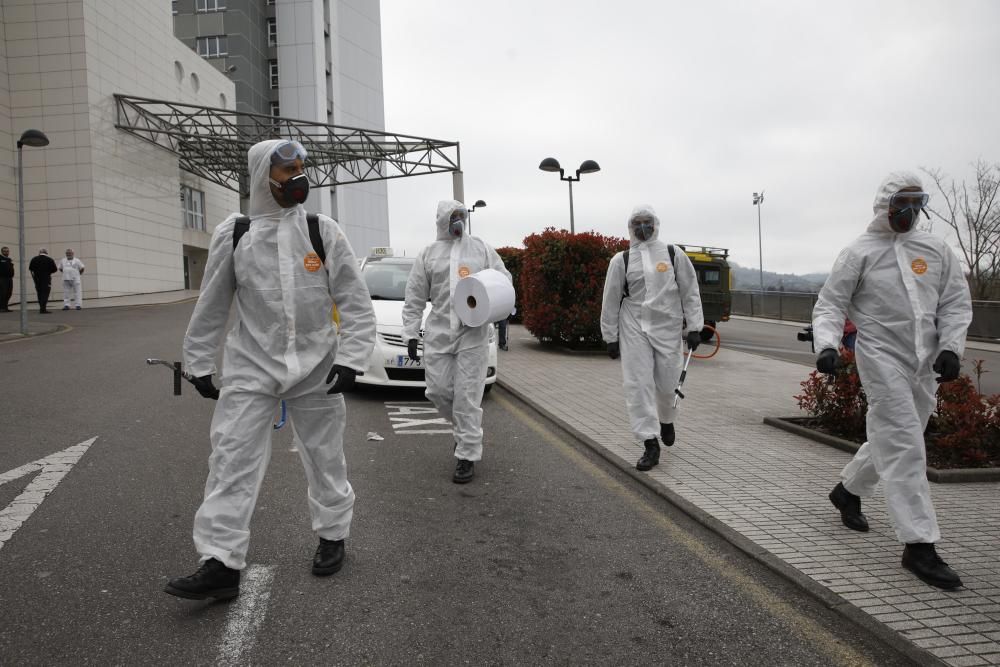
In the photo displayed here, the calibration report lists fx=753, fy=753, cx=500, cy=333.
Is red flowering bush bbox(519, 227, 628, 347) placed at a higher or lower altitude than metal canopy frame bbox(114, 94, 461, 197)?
lower

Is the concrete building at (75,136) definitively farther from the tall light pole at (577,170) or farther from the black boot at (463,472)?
the black boot at (463,472)

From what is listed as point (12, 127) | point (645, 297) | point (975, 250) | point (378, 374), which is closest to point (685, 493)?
point (645, 297)

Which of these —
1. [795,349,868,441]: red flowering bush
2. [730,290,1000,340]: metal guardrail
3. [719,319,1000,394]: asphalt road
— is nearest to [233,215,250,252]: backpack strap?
[795,349,868,441]: red flowering bush

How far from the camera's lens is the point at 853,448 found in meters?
6.11

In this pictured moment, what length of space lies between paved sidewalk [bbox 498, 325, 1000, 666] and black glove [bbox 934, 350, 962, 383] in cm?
91

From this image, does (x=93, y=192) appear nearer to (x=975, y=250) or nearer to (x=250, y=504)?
(x=250, y=504)

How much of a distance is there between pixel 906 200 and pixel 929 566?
1700 mm

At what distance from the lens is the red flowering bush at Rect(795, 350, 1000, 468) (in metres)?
5.45

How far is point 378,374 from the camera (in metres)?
8.38

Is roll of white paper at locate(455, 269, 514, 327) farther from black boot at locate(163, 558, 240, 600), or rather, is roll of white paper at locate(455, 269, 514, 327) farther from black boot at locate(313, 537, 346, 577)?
black boot at locate(163, 558, 240, 600)

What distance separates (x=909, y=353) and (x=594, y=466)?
2.60m

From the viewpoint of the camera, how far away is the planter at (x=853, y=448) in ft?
17.1

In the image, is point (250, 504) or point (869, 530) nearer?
point (250, 504)

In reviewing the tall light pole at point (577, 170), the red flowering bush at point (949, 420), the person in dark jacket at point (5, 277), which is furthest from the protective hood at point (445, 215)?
the person in dark jacket at point (5, 277)
